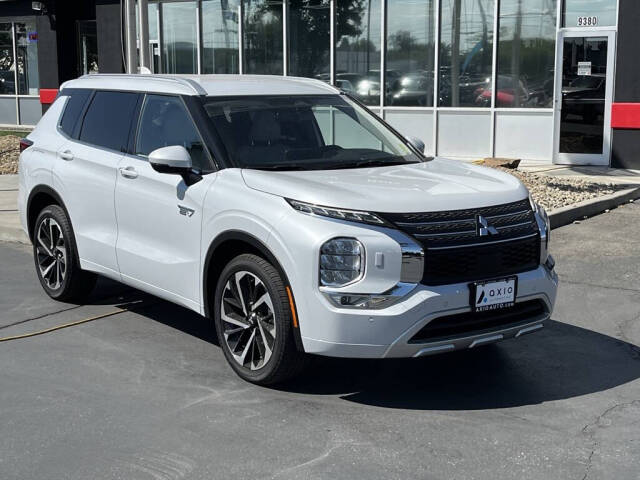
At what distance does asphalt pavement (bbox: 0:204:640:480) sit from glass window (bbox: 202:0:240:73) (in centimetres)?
1343

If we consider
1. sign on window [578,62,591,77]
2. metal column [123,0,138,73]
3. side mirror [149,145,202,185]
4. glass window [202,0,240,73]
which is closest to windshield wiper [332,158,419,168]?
side mirror [149,145,202,185]

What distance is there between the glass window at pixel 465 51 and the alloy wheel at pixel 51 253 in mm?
11068

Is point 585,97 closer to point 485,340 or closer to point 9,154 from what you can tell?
point 9,154

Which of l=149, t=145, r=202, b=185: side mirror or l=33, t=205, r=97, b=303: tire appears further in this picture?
l=33, t=205, r=97, b=303: tire

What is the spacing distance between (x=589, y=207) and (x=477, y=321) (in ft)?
22.4

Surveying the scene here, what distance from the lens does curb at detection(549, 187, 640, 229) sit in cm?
1057

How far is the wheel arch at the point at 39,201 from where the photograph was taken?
703 centimetres

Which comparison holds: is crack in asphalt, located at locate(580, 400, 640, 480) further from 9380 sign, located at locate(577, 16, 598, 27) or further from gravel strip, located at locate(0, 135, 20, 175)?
gravel strip, located at locate(0, 135, 20, 175)

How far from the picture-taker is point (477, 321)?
5.00 meters

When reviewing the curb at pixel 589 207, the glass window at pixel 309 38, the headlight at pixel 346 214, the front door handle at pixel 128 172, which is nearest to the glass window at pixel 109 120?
the front door handle at pixel 128 172

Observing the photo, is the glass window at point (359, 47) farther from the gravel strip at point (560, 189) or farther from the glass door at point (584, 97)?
the gravel strip at point (560, 189)

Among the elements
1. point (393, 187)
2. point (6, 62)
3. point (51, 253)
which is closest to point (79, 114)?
point (51, 253)

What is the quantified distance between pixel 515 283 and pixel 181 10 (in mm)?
16618

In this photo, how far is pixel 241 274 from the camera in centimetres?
524
